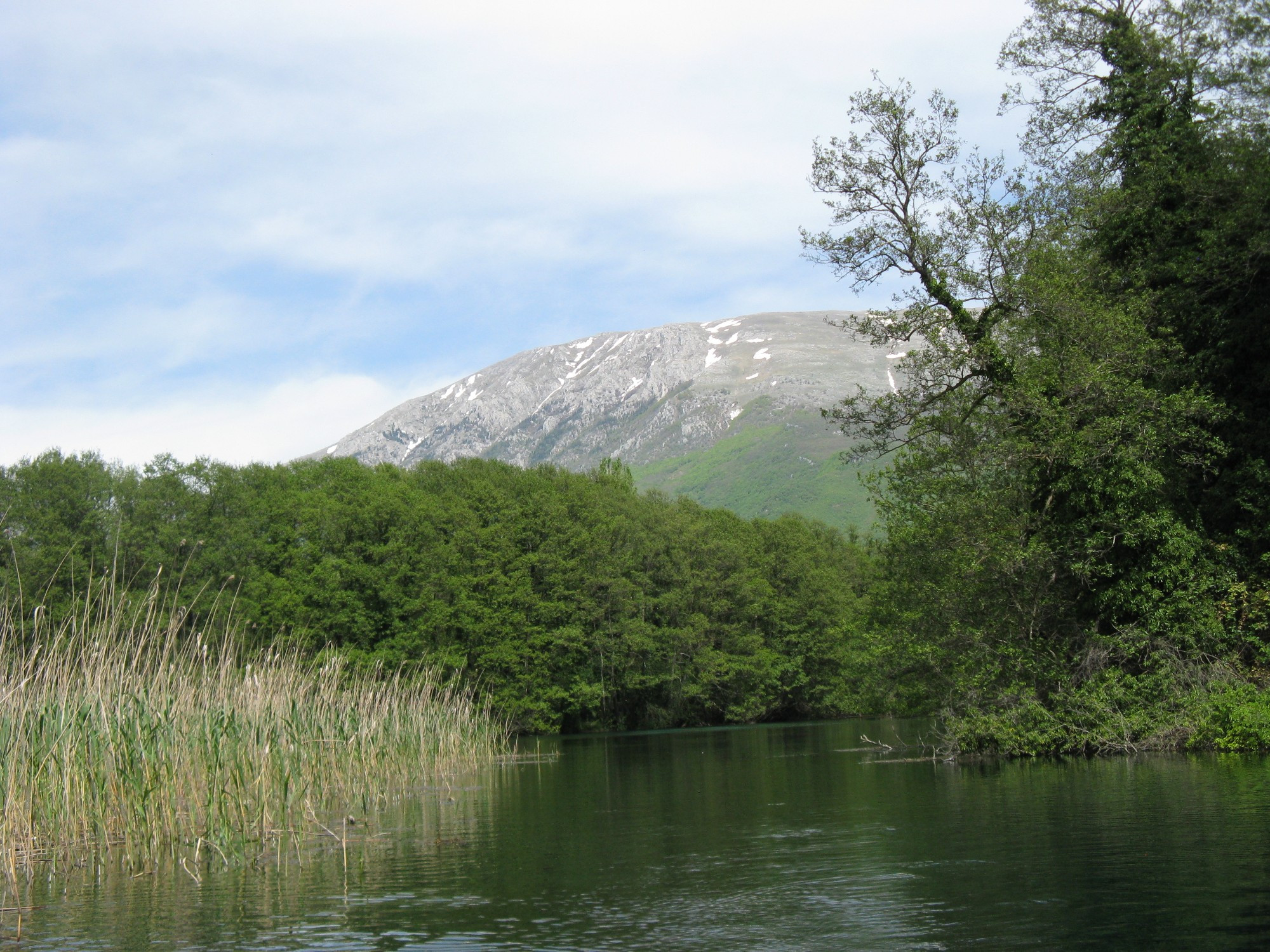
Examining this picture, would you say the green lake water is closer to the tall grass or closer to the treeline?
the tall grass

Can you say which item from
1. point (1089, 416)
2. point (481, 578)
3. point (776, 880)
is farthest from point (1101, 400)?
point (481, 578)

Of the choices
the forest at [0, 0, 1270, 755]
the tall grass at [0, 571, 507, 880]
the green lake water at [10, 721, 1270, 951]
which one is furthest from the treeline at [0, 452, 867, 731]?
the tall grass at [0, 571, 507, 880]

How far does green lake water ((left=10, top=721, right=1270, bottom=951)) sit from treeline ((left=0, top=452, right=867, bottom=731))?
32272 millimetres

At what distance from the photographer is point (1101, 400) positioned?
24.6 metres

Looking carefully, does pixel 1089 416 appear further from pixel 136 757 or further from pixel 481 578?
pixel 481 578

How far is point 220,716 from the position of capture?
15000mm

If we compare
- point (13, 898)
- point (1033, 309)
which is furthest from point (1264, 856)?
point (1033, 309)

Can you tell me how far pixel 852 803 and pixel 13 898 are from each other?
11.7 metres

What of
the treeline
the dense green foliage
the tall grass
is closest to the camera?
the tall grass

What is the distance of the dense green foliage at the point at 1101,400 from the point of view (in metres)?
24.1

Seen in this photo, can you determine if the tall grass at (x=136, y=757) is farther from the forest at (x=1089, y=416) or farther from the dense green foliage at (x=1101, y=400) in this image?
the dense green foliage at (x=1101, y=400)

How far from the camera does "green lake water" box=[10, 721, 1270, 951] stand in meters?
8.48

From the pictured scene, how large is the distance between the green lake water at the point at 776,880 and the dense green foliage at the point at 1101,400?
4.42 meters

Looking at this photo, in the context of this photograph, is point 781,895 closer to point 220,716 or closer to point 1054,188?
point 220,716
